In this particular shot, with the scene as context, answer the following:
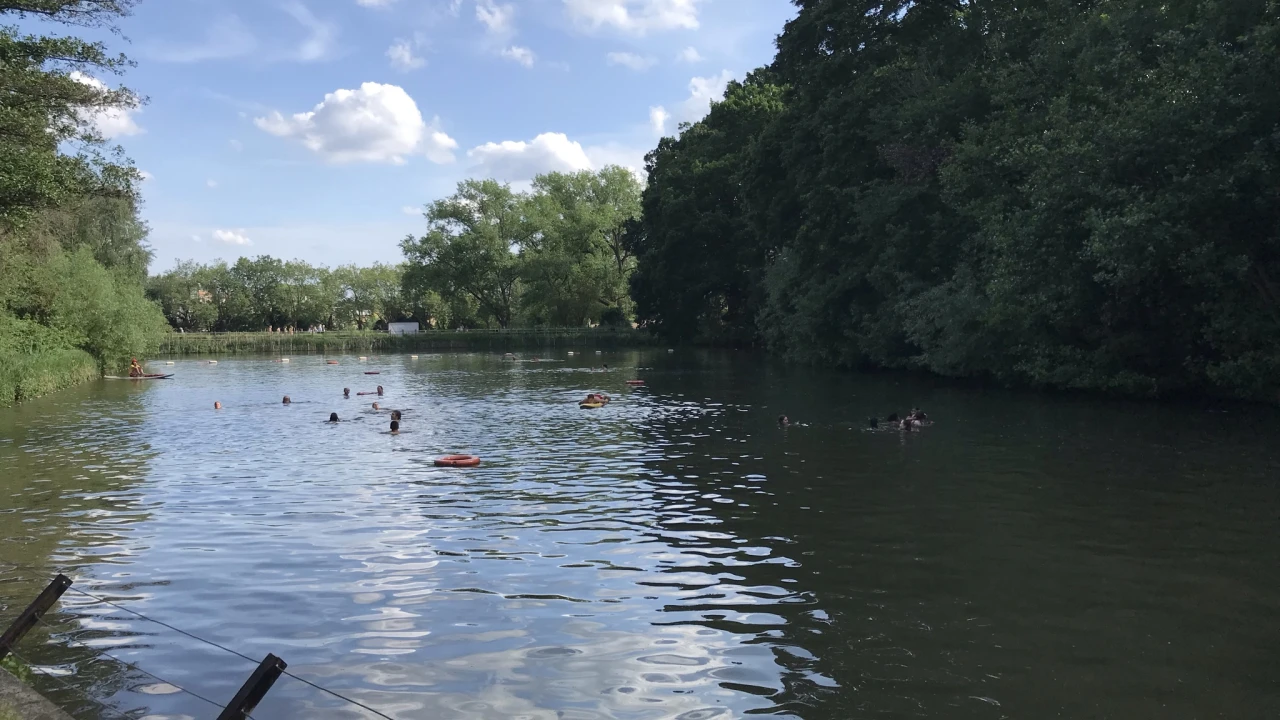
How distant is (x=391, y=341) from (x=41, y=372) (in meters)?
61.6

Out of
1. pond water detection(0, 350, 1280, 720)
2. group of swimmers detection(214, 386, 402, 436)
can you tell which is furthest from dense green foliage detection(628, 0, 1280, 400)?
group of swimmers detection(214, 386, 402, 436)

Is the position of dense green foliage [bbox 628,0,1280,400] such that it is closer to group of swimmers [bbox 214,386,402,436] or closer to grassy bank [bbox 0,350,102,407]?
group of swimmers [bbox 214,386,402,436]

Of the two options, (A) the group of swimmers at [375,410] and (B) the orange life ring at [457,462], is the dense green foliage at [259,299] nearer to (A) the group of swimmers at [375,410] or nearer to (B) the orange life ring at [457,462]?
(A) the group of swimmers at [375,410]

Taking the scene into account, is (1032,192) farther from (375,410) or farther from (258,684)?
(258,684)

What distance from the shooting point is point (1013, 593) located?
31.8 ft

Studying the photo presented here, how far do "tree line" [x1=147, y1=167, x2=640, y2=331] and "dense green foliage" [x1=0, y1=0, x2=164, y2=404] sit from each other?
170 ft

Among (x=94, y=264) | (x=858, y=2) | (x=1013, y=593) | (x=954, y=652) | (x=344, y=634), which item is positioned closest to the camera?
(x=954, y=652)

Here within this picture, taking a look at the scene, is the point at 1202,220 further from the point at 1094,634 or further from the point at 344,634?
the point at 344,634

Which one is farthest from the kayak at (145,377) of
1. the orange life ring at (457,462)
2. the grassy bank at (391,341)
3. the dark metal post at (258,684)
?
the dark metal post at (258,684)

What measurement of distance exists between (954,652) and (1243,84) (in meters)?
19.4

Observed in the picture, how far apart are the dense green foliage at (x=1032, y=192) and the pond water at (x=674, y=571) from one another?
4412mm

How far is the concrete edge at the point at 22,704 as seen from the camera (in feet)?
18.5

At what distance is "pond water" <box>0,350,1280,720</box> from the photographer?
7324mm

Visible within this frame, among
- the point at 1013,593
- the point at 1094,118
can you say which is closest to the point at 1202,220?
the point at 1094,118
